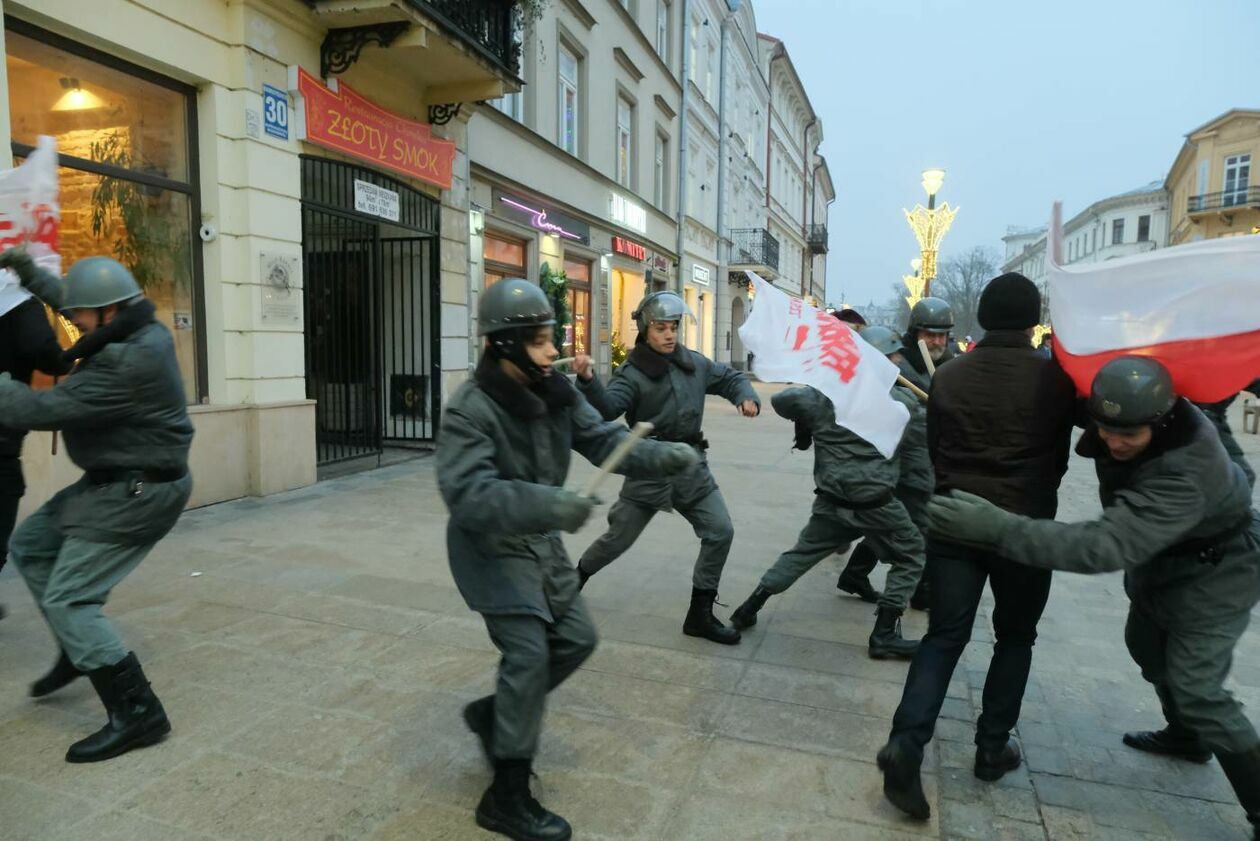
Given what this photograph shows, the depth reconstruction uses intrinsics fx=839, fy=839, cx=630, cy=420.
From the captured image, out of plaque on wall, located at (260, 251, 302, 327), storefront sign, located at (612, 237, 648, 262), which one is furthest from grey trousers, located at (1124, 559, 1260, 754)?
storefront sign, located at (612, 237, 648, 262)

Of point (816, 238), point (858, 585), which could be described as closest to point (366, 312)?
point (858, 585)

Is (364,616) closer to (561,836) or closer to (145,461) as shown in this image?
(145,461)

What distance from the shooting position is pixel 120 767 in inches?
113

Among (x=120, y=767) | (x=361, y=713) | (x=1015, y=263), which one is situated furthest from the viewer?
(x=1015, y=263)

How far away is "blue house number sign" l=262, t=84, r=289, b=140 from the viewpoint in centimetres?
744

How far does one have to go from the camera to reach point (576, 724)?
10.8ft

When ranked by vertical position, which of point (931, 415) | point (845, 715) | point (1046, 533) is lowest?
point (845, 715)

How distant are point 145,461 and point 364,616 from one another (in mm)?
1715

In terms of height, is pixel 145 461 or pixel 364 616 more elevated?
pixel 145 461

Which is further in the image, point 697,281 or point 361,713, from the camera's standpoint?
point 697,281

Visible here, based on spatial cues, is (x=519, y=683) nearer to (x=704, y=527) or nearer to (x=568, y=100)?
(x=704, y=527)

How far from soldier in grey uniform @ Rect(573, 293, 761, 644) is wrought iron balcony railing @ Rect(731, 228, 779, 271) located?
25.2 metres

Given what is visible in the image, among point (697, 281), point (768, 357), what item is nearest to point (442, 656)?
point (768, 357)

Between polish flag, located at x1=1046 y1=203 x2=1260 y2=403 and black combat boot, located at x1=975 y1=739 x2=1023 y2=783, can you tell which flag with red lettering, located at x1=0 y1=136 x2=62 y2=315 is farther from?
black combat boot, located at x1=975 y1=739 x2=1023 y2=783
